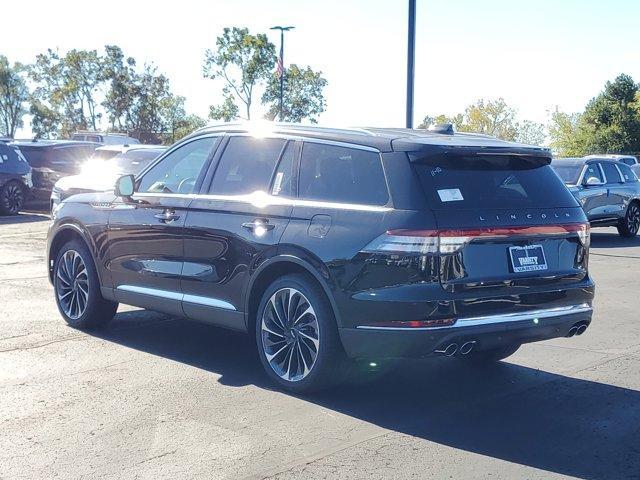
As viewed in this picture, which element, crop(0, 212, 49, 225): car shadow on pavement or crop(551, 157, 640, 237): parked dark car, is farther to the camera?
crop(0, 212, 49, 225): car shadow on pavement

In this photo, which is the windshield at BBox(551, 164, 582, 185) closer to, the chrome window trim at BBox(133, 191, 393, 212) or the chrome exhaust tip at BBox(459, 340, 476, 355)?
the chrome window trim at BBox(133, 191, 393, 212)

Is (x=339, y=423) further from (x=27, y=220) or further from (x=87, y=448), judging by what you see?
(x=27, y=220)

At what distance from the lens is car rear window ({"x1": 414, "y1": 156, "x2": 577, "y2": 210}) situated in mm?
5828

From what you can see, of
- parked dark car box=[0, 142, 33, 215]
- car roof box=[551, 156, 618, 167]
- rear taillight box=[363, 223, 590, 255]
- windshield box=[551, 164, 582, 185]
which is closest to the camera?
rear taillight box=[363, 223, 590, 255]

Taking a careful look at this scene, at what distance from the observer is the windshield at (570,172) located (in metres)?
18.8

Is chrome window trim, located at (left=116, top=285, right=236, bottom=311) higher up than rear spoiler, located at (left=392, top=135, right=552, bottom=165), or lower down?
lower down

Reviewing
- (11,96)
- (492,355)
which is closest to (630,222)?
(492,355)

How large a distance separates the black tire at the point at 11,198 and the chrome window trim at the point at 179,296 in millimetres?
15783

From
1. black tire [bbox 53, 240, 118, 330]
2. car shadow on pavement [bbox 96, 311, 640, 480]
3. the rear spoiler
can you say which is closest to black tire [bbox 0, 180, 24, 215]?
black tire [bbox 53, 240, 118, 330]

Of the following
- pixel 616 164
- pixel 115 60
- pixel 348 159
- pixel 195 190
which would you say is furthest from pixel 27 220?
pixel 115 60

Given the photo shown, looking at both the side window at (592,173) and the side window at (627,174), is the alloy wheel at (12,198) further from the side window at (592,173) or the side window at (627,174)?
the side window at (627,174)

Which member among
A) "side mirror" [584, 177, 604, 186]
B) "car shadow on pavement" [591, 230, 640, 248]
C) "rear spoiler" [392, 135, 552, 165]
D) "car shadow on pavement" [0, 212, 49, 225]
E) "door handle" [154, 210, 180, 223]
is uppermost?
"rear spoiler" [392, 135, 552, 165]

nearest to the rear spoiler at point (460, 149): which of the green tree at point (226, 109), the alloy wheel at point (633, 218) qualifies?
the alloy wheel at point (633, 218)

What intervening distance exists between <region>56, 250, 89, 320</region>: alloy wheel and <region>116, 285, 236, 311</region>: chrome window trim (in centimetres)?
65
